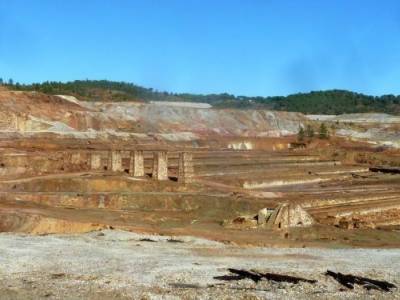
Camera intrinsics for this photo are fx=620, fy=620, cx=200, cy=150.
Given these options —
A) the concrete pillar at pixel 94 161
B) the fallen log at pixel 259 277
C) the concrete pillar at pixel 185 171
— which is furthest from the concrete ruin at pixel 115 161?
the fallen log at pixel 259 277

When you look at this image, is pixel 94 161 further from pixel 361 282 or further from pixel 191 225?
pixel 361 282

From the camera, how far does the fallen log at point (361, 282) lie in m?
15.4

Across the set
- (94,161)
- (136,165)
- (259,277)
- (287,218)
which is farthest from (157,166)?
(259,277)

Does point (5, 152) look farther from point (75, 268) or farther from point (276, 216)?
point (75, 268)

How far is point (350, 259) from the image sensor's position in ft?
63.6

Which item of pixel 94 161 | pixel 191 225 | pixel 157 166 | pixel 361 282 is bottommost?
pixel 191 225

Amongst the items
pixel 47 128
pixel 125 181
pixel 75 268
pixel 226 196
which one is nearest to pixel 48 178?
pixel 125 181

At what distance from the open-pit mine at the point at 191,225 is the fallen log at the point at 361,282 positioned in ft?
0.32

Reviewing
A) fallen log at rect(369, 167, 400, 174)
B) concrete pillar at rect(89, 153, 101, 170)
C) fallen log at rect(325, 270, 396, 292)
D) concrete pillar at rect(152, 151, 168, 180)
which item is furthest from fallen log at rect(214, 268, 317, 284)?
fallen log at rect(369, 167, 400, 174)

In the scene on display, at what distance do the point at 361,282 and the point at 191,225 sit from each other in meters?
13.0

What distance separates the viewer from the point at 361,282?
1578 cm

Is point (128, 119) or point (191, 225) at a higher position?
point (128, 119)

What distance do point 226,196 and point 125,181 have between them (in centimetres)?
600

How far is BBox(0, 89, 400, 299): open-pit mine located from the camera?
1517cm
